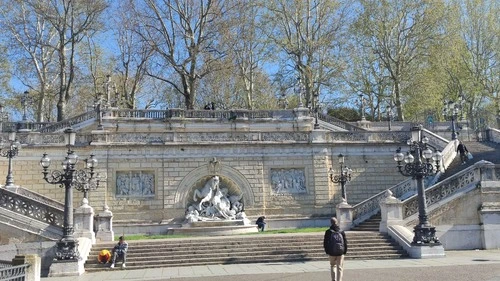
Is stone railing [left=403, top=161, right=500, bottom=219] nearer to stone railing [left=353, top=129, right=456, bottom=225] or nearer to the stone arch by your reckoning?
stone railing [left=353, top=129, right=456, bottom=225]

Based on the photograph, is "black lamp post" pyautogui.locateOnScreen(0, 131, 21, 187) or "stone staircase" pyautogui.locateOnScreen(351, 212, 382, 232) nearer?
"stone staircase" pyautogui.locateOnScreen(351, 212, 382, 232)

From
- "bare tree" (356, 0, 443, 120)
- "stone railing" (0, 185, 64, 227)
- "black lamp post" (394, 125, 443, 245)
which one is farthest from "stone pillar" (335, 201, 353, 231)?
"bare tree" (356, 0, 443, 120)

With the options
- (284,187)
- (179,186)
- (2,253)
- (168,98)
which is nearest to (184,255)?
(2,253)

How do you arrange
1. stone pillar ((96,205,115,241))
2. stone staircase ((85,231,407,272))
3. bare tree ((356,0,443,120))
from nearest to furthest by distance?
stone staircase ((85,231,407,272)) < stone pillar ((96,205,115,241)) < bare tree ((356,0,443,120))

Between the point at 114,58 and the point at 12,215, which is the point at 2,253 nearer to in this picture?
the point at 12,215

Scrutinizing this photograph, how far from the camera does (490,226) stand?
746 inches

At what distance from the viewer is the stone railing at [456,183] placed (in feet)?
63.4

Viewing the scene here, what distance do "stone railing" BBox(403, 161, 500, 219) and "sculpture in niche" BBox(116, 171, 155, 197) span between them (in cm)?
1346

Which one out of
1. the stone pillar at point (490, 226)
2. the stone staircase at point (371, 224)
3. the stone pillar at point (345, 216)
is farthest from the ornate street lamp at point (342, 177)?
the stone pillar at point (490, 226)

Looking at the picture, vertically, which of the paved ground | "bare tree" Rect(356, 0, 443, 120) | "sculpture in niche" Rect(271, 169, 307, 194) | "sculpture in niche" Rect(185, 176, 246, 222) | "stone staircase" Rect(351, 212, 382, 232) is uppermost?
"bare tree" Rect(356, 0, 443, 120)

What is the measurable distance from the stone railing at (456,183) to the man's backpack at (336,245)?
30.1 feet

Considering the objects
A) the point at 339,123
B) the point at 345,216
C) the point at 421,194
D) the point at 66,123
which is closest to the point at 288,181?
the point at 345,216

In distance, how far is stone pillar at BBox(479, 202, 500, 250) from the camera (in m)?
18.9

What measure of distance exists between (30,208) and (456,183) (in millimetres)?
17016
